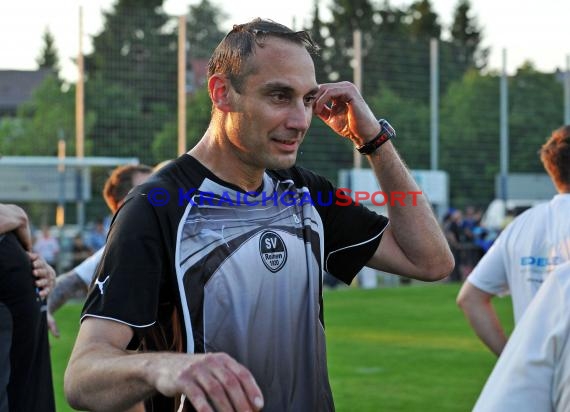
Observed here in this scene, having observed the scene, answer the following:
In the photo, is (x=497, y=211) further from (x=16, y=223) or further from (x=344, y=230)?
(x=344, y=230)

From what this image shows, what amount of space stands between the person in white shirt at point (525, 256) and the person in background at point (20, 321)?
2.37 metres

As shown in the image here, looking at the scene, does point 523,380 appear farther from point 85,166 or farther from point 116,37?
point 116,37

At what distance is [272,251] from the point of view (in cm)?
322

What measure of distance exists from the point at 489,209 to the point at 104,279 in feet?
103

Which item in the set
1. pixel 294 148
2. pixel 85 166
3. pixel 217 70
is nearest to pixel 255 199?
pixel 294 148

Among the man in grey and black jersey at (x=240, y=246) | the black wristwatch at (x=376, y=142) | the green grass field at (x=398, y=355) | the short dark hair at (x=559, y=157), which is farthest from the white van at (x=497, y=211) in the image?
the man in grey and black jersey at (x=240, y=246)

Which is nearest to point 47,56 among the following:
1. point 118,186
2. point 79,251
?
point 79,251

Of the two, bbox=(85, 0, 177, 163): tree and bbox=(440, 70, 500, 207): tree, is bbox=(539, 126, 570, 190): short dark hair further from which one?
bbox=(440, 70, 500, 207): tree

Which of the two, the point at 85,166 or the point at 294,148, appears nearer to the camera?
the point at 294,148

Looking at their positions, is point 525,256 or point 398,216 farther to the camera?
point 525,256

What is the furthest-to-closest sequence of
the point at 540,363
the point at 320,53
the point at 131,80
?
the point at 131,80, the point at 320,53, the point at 540,363

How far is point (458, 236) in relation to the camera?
28109mm

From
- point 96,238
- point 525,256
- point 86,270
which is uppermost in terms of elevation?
point 525,256

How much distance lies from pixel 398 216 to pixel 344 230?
0.21 metres
